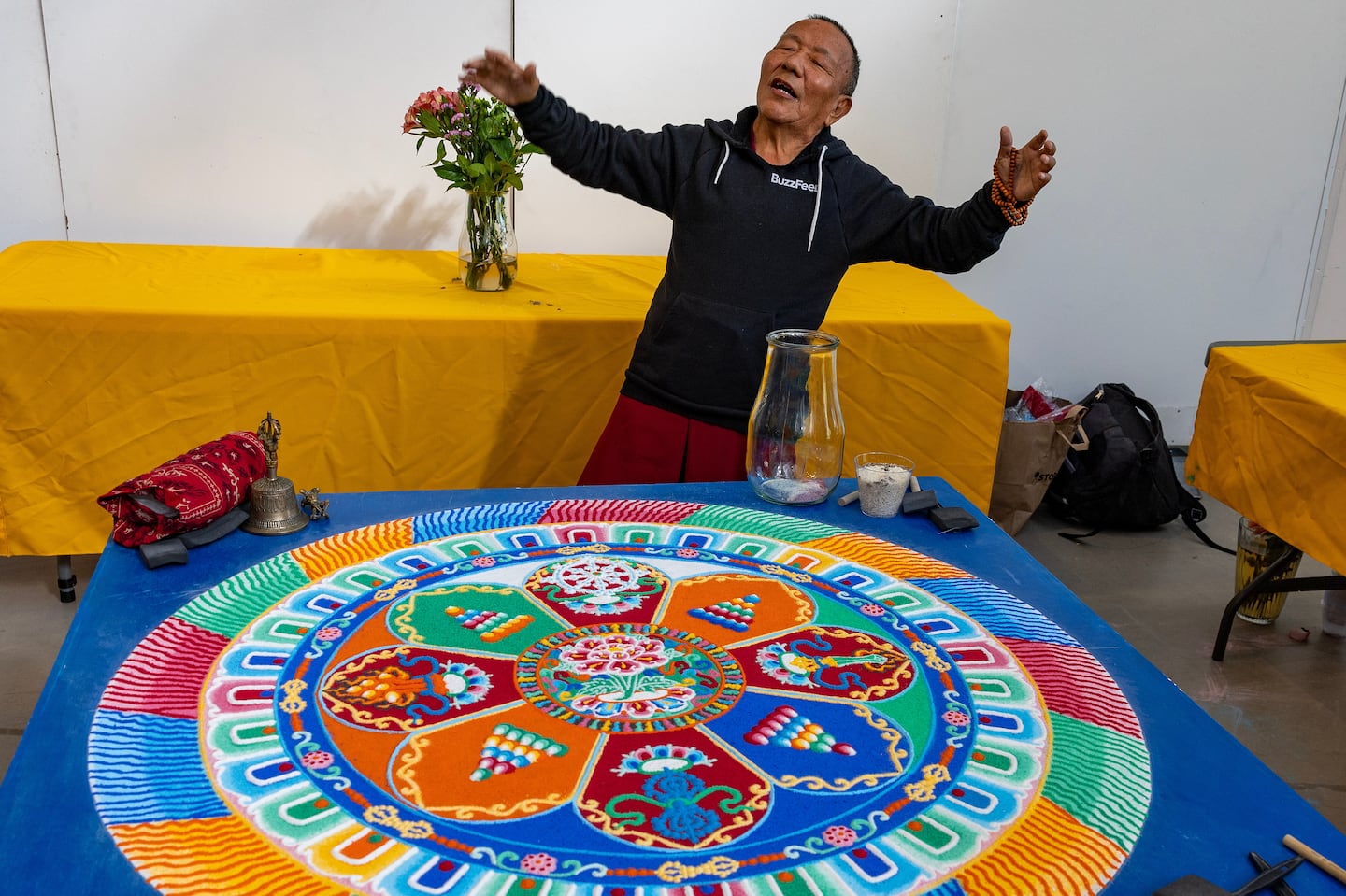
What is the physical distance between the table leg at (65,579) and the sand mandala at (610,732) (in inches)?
63.3

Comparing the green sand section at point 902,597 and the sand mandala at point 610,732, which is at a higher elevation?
the green sand section at point 902,597

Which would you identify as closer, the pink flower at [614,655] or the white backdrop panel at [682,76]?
the pink flower at [614,655]

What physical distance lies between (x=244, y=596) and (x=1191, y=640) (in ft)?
7.86

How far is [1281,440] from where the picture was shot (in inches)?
98.4

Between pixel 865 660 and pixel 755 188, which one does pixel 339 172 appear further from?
pixel 865 660

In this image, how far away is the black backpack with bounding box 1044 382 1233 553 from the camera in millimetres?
3537

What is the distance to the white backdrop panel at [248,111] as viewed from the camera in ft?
10.3

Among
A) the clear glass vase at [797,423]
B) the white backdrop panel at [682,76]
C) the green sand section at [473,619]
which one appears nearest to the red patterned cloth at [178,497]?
the green sand section at [473,619]

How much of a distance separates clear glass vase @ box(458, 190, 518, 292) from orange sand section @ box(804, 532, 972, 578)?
1548 mm

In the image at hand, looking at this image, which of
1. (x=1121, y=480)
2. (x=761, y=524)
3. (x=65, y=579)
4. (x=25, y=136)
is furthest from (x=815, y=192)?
(x=25, y=136)

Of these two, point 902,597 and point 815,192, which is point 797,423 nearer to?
point 902,597

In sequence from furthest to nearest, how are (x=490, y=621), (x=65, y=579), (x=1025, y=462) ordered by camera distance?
(x=1025, y=462)
(x=65, y=579)
(x=490, y=621)

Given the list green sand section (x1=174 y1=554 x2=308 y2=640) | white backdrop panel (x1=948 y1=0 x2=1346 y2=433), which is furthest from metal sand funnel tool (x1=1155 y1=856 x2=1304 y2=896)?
white backdrop panel (x1=948 y1=0 x2=1346 y2=433)

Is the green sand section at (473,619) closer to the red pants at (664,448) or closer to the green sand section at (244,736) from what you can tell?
the green sand section at (244,736)
